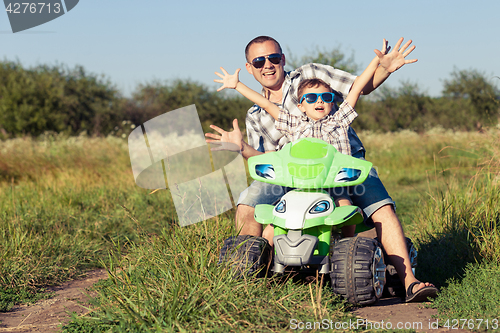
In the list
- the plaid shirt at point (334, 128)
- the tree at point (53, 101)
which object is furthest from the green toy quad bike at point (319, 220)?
the tree at point (53, 101)

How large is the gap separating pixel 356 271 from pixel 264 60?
1894mm

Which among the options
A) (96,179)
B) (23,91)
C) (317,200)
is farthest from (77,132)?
(317,200)

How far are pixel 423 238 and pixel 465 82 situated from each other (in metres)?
32.5

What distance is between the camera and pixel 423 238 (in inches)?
176

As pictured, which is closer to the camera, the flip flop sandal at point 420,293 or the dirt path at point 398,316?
the dirt path at point 398,316

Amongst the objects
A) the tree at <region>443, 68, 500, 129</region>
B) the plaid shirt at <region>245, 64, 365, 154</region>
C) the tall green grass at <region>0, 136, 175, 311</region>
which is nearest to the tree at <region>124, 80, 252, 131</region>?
the tree at <region>443, 68, 500, 129</region>

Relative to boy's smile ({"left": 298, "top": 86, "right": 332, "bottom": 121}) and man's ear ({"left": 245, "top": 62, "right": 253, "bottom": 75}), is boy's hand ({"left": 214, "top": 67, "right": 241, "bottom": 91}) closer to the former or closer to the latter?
man's ear ({"left": 245, "top": 62, "right": 253, "bottom": 75})

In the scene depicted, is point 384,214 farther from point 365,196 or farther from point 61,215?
point 61,215

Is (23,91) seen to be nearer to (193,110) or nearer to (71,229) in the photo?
(71,229)

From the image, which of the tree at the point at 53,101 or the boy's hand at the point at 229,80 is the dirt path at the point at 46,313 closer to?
the boy's hand at the point at 229,80

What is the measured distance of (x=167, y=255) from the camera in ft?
10.4

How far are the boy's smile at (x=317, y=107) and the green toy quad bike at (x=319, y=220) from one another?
0.38 m

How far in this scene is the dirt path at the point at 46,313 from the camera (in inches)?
110

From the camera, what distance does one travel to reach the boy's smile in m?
3.12
